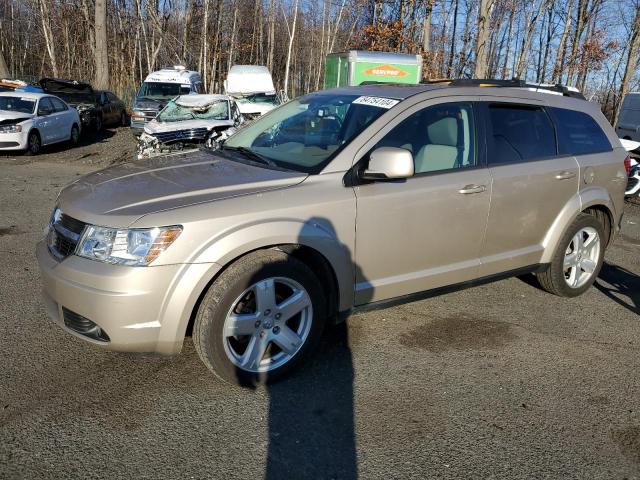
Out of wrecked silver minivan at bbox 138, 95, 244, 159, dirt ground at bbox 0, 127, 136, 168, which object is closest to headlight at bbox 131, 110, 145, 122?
dirt ground at bbox 0, 127, 136, 168

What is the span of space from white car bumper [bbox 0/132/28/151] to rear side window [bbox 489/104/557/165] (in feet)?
42.8

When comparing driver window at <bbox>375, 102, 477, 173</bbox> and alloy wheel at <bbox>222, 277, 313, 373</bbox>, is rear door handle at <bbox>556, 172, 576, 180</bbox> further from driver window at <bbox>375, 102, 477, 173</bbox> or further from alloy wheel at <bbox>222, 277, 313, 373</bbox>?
alloy wheel at <bbox>222, 277, 313, 373</bbox>

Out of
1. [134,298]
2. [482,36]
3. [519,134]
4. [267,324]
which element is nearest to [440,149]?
[519,134]

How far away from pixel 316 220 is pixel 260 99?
1591 cm

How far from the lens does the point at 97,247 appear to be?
120 inches

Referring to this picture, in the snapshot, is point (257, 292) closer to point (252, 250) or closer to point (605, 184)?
point (252, 250)

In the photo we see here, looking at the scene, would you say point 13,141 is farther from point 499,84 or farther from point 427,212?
point 427,212

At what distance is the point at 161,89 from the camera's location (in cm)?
1948

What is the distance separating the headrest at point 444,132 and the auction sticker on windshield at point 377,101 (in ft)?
1.11

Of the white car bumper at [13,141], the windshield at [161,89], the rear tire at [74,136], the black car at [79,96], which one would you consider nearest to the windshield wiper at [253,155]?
the white car bumper at [13,141]

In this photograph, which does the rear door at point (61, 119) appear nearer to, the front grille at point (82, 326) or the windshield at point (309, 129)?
the windshield at point (309, 129)

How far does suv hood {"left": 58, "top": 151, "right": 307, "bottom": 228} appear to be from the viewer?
122 inches

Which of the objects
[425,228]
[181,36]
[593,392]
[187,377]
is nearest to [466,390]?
[593,392]

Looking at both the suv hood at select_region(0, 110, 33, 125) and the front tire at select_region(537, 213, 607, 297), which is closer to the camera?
the front tire at select_region(537, 213, 607, 297)
